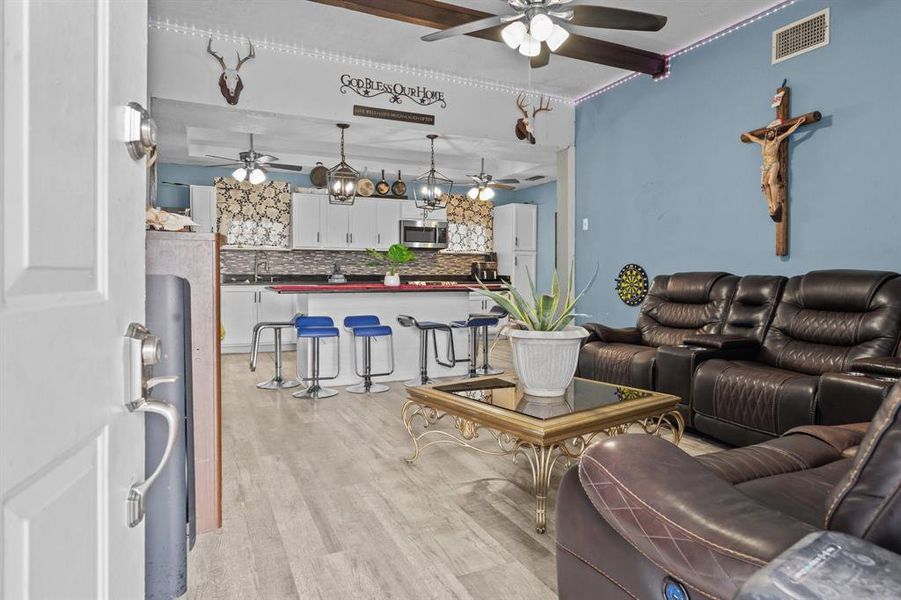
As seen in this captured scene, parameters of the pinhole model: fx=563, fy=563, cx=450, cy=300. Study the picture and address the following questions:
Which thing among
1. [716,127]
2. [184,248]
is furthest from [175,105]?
[716,127]

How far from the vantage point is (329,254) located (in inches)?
349

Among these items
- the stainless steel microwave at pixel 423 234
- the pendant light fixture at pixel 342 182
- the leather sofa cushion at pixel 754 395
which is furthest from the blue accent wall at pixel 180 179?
the leather sofa cushion at pixel 754 395

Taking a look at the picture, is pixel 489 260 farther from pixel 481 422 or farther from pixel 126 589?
pixel 126 589

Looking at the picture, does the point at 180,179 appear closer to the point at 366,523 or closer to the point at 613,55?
the point at 613,55

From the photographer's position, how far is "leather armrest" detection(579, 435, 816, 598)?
84cm

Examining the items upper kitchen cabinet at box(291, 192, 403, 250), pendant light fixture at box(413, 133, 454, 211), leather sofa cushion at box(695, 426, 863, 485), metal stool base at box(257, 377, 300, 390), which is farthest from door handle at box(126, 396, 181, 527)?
upper kitchen cabinet at box(291, 192, 403, 250)

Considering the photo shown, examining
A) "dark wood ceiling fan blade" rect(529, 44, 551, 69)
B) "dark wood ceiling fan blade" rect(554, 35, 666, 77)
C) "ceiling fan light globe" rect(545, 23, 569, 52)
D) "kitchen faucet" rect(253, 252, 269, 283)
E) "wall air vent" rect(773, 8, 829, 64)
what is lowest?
"kitchen faucet" rect(253, 252, 269, 283)

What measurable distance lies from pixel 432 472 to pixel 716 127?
3667mm

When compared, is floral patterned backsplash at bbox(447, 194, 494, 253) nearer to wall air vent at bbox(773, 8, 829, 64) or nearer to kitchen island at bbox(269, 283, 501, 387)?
kitchen island at bbox(269, 283, 501, 387)

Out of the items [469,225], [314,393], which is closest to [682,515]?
[314,393]

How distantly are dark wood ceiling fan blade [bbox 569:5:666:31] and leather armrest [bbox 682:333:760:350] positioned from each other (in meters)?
1.94

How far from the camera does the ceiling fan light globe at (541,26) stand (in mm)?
3010

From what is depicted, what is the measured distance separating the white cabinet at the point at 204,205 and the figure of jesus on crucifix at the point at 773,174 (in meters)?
6.78

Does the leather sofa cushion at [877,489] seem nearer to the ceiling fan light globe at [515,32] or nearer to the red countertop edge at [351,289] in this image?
the ceiling fan light globe at [515,32]
